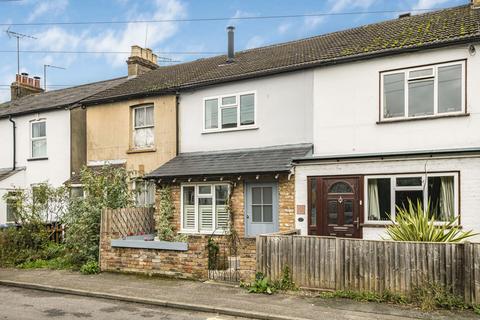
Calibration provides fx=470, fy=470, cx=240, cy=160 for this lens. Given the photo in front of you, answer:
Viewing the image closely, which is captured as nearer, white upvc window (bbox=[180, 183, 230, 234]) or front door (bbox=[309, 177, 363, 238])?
front door (bbox=[309, 177, 363, 238])

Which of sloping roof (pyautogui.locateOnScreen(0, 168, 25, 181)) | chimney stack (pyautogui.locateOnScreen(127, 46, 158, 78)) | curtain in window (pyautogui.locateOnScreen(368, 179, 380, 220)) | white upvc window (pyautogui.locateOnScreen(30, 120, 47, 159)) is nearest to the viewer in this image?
curtain in window (pyautogui.locateOnScreen(368, 179, 380, 220))

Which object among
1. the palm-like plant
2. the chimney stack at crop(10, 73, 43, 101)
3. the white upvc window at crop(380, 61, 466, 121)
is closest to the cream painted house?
the white upvc window at crop(380, 61, 466, 121)

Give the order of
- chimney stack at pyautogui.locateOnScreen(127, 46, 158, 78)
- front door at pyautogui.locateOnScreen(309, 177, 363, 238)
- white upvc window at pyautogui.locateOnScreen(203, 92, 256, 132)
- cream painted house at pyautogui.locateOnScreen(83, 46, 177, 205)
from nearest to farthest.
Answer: front door at pyautogui.locateOnScreen(309, 177, 363, 238) → white upvc window at pyautogui.locateOnScreen(203, 92, 256, 132) → cream painted house at pyautogui.locateOnScreen(83, 46, 177, 205) → chimney stack at pyautogui.locateOnScreen(127, 46, 158, 78)

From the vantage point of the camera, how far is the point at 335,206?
1228 cm

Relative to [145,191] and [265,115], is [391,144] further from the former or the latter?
[145,191]

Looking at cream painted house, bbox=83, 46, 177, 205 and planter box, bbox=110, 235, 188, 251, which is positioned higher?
cream painted house, bbox=83, 46, 177, 205

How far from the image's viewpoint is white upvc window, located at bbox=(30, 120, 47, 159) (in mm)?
20016

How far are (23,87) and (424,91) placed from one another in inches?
899

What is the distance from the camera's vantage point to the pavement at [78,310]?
814 cm

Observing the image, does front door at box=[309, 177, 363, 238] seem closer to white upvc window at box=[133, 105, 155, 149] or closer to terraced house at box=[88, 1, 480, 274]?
terraced house at box=[88, 1, 480, 274]

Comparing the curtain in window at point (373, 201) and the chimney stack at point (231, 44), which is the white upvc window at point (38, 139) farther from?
the curtain in window at point (373, 201)

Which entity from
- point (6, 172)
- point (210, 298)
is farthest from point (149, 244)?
point (6, 172)

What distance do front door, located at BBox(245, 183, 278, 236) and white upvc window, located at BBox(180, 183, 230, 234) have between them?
2.35ft

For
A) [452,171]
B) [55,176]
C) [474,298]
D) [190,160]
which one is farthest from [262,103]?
[55,176]
